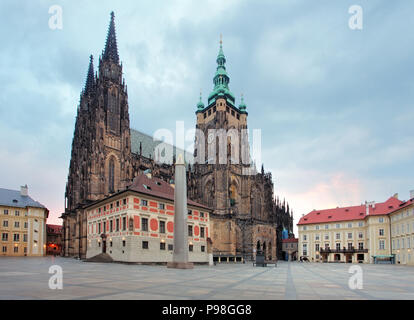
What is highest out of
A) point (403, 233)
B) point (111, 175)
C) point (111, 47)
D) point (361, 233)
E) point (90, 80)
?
point (111, 47)

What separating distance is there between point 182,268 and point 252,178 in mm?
57711

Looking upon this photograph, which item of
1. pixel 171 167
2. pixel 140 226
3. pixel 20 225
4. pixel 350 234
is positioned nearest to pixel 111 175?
pixel 171 167

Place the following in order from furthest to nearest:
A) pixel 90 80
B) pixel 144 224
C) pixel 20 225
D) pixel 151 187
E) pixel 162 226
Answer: pixel 90 80 < pixel 20 225 < pixel 151 187 < pixel 162 226 < pixel 144 224

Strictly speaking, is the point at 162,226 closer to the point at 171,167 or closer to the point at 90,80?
the point at 171,167

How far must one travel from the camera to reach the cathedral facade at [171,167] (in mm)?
61562

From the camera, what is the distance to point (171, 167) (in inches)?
2985

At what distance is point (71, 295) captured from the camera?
9.92 meters

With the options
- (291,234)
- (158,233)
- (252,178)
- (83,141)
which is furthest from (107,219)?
(291,234)

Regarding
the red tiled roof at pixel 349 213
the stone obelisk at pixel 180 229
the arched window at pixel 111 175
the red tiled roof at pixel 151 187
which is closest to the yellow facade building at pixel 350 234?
the red tiled roof at pixel 349 213

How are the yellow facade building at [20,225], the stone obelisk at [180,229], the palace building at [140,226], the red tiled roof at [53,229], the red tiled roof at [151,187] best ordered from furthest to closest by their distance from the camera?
the red tiled roof at [53,229] < the yellow facade building at [20,225] < the red tiled roof at [151,187] < the palace building at [140,226] < the stone obelisk at [180,229]

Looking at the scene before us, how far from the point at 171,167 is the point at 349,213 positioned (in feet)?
136

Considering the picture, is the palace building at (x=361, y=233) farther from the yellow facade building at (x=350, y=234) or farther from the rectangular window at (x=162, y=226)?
the rectangular window at (x=162, y=226)

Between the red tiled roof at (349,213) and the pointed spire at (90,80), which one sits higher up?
the pointed spire at (90,80)
